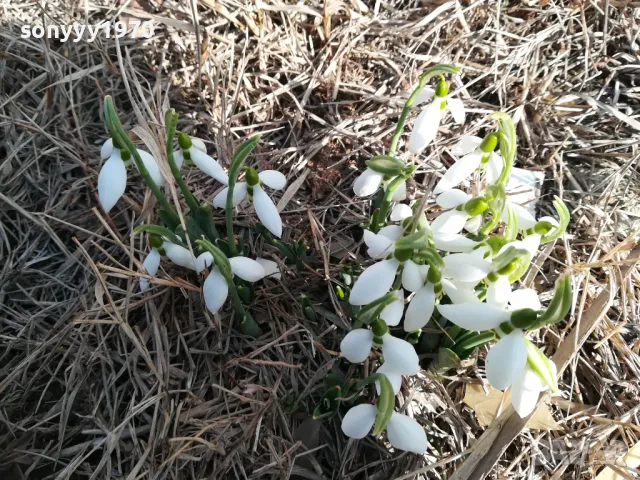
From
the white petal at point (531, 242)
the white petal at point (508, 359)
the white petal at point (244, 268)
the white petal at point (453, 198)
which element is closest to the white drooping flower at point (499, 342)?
the white petal at point (508, 359)

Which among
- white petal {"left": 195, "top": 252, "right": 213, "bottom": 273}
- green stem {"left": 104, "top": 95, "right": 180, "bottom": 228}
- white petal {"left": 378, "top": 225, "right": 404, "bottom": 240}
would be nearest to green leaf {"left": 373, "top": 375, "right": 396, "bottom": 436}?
white petal {"left": 378, "top": 225, "right": 404, "bottom": 240}

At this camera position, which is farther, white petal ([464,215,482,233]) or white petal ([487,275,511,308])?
white petal ([464,215,482,233])

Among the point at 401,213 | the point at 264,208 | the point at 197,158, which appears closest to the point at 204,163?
the point at 197,158

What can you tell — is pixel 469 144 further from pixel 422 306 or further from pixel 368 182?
pixel 422 306

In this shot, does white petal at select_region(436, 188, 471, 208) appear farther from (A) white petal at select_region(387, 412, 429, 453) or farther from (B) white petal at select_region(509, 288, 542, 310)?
(A) white petal at select_region(387, 412, 429, 453)

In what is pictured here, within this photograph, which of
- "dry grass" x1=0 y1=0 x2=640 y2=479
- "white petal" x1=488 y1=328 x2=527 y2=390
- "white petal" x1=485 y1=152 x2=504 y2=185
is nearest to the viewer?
"white petal" x1=488 y1=328 x2=527 y2=390

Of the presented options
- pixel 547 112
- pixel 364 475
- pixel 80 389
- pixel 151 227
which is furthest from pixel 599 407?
pixel 80 389
